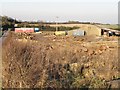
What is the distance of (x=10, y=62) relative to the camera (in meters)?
10.1

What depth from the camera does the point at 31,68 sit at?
961cm

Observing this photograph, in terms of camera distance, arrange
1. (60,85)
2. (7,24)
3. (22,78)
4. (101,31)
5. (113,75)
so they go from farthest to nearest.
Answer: (7,24) → (101,31) → (113,75) → (60,85) → (22,78)

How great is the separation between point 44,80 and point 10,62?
5.17 feet

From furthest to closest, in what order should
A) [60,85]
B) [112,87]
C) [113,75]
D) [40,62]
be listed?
[113,75], [40,62], [112,87], [60,85]

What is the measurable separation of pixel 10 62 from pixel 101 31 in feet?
194

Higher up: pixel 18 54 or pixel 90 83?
pixel 18 54

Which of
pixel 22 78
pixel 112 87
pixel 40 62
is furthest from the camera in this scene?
pixel 40 62

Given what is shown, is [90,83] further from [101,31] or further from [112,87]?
[101,31]

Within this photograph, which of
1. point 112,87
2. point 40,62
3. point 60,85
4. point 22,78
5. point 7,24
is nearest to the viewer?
point 22,78

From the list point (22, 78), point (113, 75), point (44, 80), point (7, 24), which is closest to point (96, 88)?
point (44, 80)

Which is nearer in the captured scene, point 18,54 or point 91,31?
point 18,54

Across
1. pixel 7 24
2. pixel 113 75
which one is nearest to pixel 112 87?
pixel 113 75

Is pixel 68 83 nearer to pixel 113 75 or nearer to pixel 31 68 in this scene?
pixel 31 68

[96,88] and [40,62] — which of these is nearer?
[96,88]
